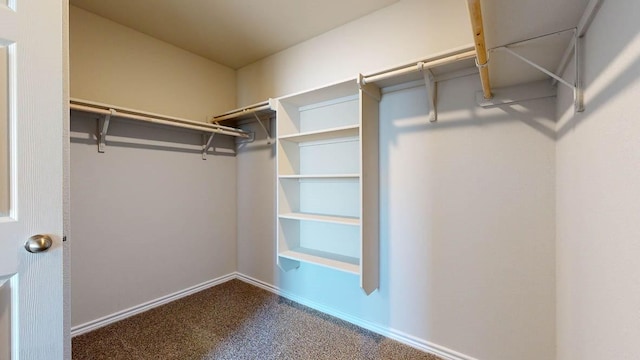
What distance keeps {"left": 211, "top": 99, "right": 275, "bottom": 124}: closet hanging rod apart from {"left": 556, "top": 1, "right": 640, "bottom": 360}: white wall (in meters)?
1.92

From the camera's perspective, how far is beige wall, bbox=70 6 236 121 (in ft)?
6.68

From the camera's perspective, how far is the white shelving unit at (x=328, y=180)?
193 centimetres

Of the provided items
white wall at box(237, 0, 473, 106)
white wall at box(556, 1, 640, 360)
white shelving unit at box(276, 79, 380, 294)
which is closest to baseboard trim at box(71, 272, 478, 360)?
white shelving unit at box(276, 79, 380, 294)

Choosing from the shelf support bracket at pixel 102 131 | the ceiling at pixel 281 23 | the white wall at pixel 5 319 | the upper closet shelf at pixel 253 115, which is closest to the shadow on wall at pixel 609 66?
the ceiling at pixel 281 23

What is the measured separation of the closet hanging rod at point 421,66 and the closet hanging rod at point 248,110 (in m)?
0.91

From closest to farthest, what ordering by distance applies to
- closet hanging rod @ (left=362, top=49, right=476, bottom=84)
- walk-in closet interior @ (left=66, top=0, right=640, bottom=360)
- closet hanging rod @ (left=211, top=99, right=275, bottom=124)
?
walk-in closet interior @ (left=66, top=0, right=640, bottom=360), closet hanging rod @ (left=362, top=49, right=476, bottom=84), closet hanging rod @ (left=211, top=99, right=275, bottom=124)

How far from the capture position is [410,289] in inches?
75.4

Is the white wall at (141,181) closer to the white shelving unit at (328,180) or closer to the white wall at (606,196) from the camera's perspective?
the white shelving unit at (328,180)

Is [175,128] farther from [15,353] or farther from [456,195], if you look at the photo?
[456,195]

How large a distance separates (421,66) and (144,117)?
2064 millimetres

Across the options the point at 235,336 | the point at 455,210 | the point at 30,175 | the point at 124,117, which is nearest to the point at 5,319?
the point at 30,175

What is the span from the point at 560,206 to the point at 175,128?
2.84 meters

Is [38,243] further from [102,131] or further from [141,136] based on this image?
[141,136]

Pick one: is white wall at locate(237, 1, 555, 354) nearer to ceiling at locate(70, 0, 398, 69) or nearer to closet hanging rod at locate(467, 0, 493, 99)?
ceiling at locate(70, 0, 398, 69)
